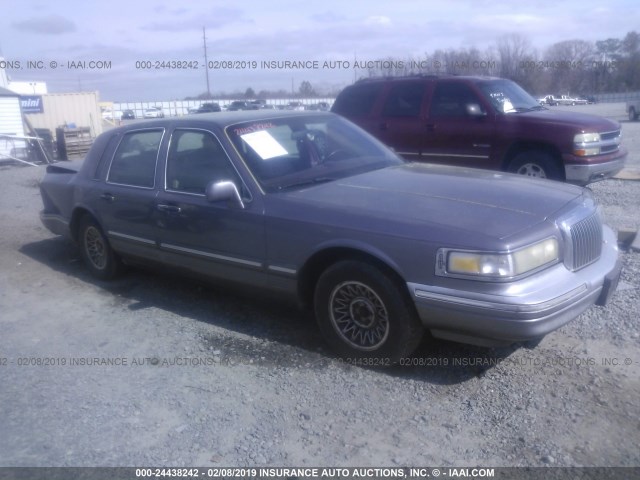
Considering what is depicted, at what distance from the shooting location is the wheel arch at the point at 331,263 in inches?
153

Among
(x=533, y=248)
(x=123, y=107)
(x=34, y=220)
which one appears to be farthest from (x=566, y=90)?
(x=533, y=248)

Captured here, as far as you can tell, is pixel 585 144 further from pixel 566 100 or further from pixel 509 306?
pixel 566 100

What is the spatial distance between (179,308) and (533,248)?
3.12 metres

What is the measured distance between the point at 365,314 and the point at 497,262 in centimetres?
98

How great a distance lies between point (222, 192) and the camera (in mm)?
4477

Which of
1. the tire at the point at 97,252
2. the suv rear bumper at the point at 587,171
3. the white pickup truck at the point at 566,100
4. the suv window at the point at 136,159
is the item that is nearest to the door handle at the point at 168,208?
the suv window at the point at 136,159

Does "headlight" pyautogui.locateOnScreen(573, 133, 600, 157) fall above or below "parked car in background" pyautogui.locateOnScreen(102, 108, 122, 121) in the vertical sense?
above

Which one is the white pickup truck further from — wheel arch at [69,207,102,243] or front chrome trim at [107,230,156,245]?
front chrome trim at [107,230,156,245]

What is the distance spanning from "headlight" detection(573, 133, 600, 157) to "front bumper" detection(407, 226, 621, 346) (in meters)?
4.95

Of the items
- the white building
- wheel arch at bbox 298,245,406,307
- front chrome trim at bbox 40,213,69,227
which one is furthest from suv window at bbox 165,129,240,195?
the white building

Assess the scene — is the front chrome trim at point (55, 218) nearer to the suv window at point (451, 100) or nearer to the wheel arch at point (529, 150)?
the suv window at point (451, 100)

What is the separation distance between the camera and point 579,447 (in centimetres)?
320

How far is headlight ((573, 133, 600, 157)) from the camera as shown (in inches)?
329

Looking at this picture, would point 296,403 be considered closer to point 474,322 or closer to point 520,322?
point 474,322
